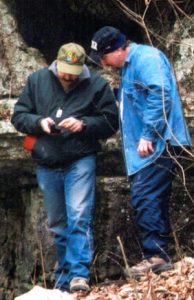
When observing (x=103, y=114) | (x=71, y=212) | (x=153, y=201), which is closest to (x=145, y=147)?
(x=153, y=201)

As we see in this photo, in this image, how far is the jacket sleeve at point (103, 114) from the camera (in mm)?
6250

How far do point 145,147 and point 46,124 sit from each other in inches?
33.3

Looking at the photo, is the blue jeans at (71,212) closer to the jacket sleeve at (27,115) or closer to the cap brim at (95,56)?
the jacket sleeve at (27,115)

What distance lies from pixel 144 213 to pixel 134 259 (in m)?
1.65

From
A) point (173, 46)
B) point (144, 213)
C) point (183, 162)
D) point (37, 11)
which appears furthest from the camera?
point (37, 11)

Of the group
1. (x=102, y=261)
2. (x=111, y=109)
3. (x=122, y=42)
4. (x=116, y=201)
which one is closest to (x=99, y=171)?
(x=116, y=201)

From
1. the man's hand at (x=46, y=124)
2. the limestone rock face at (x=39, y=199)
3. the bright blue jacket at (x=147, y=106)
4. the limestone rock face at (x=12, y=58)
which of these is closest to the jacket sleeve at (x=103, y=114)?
the bright blue jacket at (x=147, y=106)

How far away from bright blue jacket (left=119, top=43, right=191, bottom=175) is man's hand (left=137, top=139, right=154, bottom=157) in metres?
0.03

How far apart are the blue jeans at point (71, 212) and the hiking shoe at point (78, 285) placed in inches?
2.1

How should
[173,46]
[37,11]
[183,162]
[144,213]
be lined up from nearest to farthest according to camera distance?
[144,213] → [183,162] → [173,46] → [37,11]

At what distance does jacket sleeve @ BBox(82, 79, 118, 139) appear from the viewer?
20.5 feet

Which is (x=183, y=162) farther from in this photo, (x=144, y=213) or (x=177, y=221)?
(x=144, y=213)

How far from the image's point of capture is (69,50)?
20.2 feet

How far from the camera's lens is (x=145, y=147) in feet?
19.4
